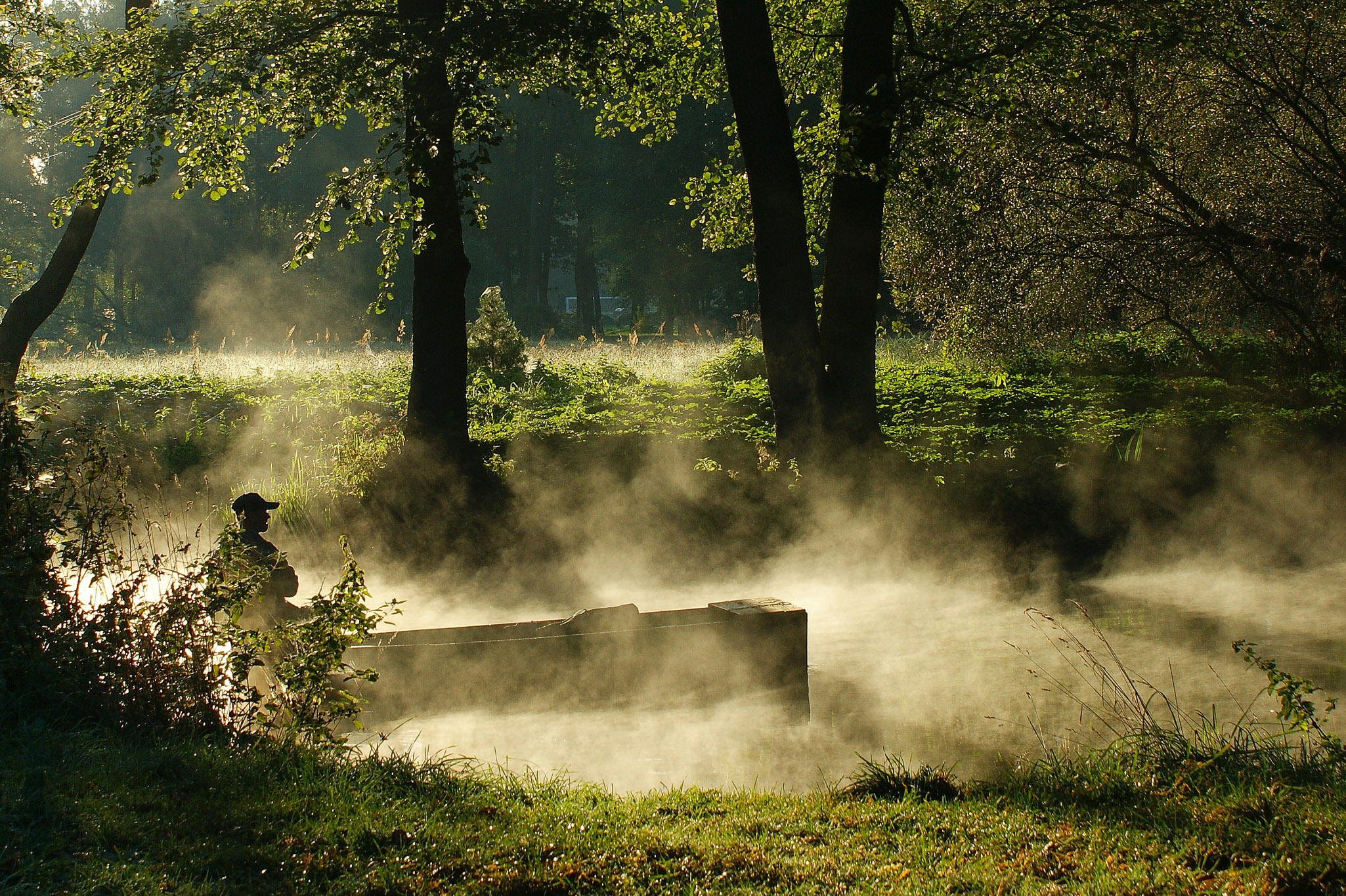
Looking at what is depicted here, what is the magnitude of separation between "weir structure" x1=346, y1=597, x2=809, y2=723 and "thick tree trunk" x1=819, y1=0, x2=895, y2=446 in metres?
4.52

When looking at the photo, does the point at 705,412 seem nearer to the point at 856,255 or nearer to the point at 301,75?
the point at 856,255

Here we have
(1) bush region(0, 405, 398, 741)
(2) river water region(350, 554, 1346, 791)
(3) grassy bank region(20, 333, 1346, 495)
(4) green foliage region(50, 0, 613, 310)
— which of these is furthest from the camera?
(3) grassy bank region(20, 333, 1346, 495)

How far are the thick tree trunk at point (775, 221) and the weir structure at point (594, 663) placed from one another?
4346 millimetres

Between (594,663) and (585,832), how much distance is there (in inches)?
79.6

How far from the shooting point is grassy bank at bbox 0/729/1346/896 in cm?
346

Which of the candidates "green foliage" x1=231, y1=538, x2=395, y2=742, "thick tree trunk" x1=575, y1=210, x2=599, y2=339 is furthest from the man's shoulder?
"thick tree trunk" x1=575, y1=210, x2=599, y2=339

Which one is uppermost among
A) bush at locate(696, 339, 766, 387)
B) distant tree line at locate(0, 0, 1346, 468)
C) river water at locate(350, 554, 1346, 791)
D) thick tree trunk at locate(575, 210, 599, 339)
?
thick tree trunk at locate(575, 210, 599, 339)

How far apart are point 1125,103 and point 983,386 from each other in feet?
17.5

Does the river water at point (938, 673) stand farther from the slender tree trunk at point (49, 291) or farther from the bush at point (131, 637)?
the slender tree trunk at point (49, 291)

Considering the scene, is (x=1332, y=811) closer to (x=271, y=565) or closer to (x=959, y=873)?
(x=959, y=873)

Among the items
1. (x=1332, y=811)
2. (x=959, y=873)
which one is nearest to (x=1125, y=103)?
(x=1332, y=811)

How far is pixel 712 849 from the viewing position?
385cm

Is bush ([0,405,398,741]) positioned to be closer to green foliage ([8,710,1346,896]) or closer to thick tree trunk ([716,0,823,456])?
green foliage ([8,710,1346,896])

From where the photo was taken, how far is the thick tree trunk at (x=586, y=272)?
5219 cm
